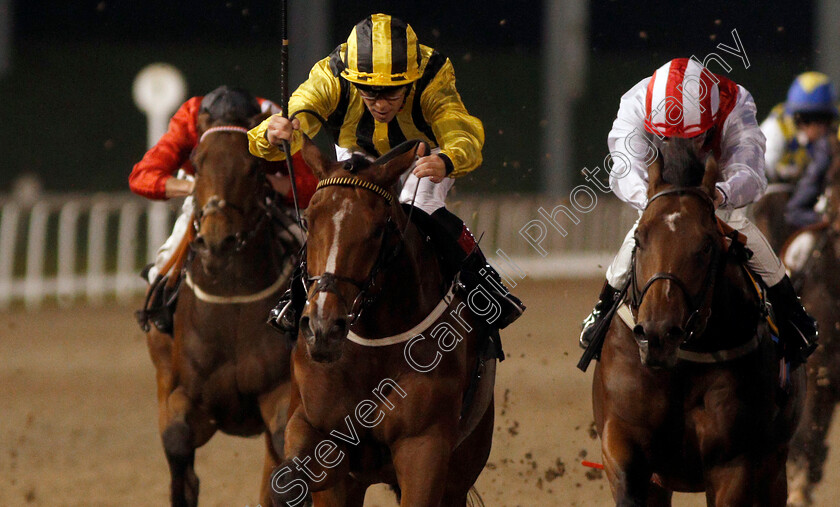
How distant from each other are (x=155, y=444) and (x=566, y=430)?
2.68m

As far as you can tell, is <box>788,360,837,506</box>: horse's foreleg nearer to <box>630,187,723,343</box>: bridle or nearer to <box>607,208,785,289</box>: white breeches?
<box>607,208,785,289</box>: white breeches

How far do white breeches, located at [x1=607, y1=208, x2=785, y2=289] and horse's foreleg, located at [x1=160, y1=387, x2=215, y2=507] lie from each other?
6.12ft

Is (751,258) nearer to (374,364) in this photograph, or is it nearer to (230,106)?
(374,364)

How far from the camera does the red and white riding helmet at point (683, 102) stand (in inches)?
175

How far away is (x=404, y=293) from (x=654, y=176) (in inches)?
35.2

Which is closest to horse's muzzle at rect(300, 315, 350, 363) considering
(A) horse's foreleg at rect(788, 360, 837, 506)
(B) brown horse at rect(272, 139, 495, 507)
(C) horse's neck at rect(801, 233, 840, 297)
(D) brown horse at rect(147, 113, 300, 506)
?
(B) brown horse at rect(272, 139, 495, 507)

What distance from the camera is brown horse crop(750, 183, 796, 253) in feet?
24.9

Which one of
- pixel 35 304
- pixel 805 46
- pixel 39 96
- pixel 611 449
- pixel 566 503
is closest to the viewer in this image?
pixel 611 449

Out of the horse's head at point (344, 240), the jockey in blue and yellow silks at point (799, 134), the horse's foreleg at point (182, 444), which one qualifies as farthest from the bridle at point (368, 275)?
the jockey in blue and yellow silks at point (799, 134)

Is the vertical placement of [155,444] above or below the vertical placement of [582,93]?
below

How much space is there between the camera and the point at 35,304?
46.6 ft

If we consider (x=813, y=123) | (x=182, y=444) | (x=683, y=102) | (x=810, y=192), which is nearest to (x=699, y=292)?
(x=683, y=102)

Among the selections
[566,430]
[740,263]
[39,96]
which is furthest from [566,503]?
[39,96]

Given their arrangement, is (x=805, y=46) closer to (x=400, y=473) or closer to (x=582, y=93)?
(x=582, y=93)
